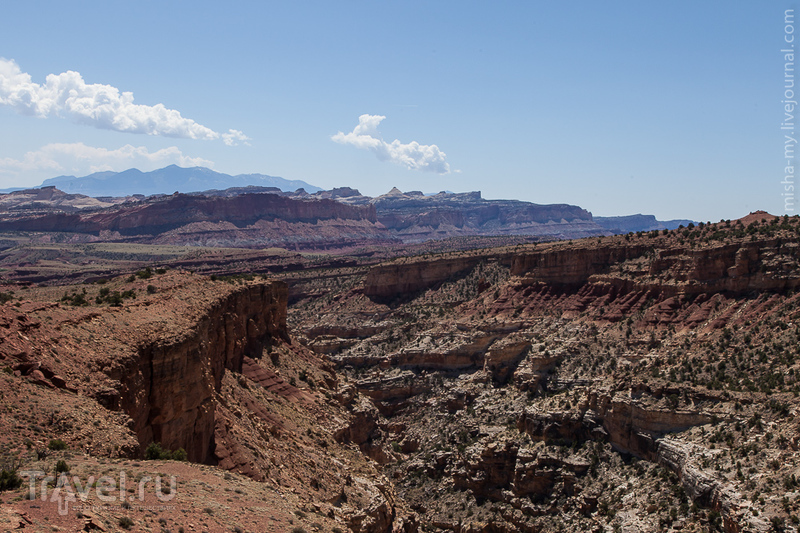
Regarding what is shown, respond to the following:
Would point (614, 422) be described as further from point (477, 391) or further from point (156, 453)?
point (156, 453)

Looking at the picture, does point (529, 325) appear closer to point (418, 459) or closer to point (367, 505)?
point (418, 459)

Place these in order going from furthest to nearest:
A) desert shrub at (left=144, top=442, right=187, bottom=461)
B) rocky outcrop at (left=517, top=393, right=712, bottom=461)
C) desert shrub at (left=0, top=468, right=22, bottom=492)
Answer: rocky outcrop at (left=517, top=393, right=712, bottom=461), desert shrub at (left=144, top=442, right=187, bottom=461), desert shrub at (left=0, top=468, right=22, bottom=492)

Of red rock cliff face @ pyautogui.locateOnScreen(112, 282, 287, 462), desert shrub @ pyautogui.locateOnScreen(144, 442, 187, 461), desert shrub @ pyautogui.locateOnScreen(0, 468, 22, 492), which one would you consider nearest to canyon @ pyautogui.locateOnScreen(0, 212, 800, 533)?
red rock cliff face @ pyautogui.locateOnScreen(112, 282, 287, 462)

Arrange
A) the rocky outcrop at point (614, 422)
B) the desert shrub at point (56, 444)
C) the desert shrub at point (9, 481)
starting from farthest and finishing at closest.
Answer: the rocky outcrop at point (614, 422)
the desert shrub at point (56, 444)
the desert shrub at point (9, 481)

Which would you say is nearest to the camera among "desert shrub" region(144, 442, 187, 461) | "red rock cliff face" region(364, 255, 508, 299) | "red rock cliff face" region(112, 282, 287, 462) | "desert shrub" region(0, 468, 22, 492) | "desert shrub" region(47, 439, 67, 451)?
"desert shrub" region(0, 468, 22, 492)

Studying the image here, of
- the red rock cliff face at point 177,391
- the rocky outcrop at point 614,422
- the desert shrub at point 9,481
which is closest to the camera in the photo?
the desert shrub at point 9,481

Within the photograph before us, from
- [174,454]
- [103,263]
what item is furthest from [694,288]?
[103,263]

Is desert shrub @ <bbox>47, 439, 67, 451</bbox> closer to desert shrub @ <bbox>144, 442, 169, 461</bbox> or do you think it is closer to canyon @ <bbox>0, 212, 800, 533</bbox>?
canyon @ <bbox>0, 212, 800, 533</bbox>

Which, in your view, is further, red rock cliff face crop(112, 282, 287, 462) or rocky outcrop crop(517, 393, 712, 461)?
rocky outcrop crop(517, 393, 712, 461)

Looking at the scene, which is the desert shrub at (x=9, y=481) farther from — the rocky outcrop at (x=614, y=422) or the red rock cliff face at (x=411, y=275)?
the red rock cliff face at (x=411, y=275)

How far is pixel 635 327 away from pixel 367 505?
35.9 metres

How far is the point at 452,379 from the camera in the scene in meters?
77.3

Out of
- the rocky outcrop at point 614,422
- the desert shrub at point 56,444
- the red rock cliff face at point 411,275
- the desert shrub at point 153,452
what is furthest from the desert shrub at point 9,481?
the red rock cliff face at point 411,275

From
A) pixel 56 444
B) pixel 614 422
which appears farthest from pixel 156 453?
pixel 614 422
